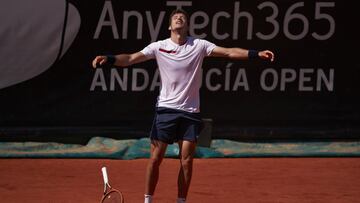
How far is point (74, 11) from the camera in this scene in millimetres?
9547

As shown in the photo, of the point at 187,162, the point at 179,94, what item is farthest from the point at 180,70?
the point at 187,162

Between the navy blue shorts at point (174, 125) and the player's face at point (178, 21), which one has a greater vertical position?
the player's face at point (178, 21)

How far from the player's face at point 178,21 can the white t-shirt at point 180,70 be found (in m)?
0.15

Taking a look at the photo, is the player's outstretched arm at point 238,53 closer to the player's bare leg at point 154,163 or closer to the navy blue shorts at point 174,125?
the navy blue shorts at point 174,125

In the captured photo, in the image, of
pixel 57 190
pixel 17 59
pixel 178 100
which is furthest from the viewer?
pixel 17 59

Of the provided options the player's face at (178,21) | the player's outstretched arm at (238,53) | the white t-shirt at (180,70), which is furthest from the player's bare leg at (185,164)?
the player's face at (178,21)

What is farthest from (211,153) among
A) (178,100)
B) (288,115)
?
(178,100)

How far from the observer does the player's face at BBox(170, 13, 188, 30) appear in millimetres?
6121

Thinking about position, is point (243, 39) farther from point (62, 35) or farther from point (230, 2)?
point (62, 35)

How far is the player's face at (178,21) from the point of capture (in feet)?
20.1

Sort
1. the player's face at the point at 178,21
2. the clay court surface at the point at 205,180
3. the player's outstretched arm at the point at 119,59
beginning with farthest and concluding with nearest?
the clay court surface at the point at 205,180, the player's face at the point at 178,21, the player's outstretched arm at the point at 119,59

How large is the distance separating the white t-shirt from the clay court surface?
119 cm

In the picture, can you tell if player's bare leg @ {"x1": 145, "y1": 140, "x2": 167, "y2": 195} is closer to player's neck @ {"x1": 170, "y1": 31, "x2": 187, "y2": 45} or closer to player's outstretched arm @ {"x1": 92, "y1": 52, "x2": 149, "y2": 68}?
player's outstretched arm @ {"x1": 92, "y1": 52, "x2": 149, "y2": 68}

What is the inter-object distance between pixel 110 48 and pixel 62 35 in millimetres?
554
